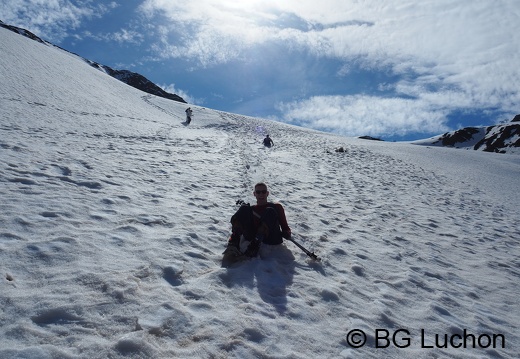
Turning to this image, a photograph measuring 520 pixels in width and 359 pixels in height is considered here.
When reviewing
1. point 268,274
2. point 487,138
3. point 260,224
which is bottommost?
point 268,274

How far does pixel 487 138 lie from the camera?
334ft

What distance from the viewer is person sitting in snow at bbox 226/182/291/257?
19.2ft

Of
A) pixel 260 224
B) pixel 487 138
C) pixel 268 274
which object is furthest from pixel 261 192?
pixel 487 138

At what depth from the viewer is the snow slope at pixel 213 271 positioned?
11.4 feet

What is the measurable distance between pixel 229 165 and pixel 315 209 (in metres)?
6.01

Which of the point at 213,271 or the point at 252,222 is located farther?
the point at 252,222

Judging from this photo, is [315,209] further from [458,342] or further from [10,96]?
[10,96]

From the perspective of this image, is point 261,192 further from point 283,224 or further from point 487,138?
point 487,138

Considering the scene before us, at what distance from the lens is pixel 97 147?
12.0 metres

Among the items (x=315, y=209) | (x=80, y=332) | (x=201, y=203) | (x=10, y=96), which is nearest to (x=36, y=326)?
(x=80, y=332)

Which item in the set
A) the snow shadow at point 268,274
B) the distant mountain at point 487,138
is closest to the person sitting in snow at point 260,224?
the snow shadow at point 268,274

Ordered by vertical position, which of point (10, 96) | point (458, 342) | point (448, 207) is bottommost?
point (458, 342)

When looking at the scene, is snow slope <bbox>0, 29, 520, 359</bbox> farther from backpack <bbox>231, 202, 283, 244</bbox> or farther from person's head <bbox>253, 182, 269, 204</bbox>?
person's head <bbox>253, 182, 269, 204</bbox>

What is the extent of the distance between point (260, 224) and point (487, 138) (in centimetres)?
11817
